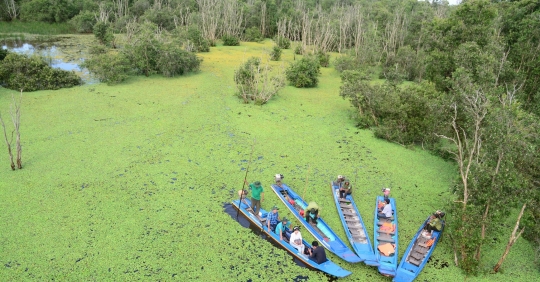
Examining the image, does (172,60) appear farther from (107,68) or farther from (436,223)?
(436,223)

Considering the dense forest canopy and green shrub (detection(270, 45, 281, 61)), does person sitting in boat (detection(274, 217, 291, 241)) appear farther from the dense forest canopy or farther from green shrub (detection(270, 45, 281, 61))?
green shrub (detection(270, 45, 281, 61))

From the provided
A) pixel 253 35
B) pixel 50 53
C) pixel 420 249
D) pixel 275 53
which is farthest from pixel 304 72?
pixel 50 53

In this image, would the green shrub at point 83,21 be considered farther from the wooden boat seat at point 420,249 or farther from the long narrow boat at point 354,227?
the wooden boat seat at point 420,249

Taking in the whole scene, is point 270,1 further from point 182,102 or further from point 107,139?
point 107,139

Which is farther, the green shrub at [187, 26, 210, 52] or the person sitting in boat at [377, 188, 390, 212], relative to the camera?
the green shrub at [187, 26, 210, 52]

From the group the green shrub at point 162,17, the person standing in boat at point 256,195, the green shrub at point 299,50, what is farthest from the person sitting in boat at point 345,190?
the green shrub at point 162,17

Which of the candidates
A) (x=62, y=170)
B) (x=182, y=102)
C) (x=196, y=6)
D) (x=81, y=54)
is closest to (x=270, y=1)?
(x=196, y=6)

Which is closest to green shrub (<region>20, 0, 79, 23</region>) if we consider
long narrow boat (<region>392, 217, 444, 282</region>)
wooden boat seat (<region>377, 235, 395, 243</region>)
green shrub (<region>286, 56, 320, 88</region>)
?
green shrub (<region>286, 56, 320, 88</region>)
